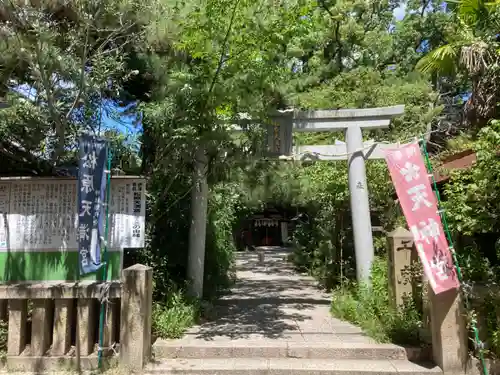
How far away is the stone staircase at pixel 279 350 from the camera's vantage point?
5.02m

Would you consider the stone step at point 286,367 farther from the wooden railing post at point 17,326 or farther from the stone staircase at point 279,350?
the wooden railing post at point 17,326

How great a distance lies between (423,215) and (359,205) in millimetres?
2922

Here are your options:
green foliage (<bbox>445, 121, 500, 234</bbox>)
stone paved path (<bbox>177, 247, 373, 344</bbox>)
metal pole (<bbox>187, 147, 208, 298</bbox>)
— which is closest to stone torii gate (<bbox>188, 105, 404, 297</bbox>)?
stone paved path (<bbox>177, 247, 373, 344</bbox>)

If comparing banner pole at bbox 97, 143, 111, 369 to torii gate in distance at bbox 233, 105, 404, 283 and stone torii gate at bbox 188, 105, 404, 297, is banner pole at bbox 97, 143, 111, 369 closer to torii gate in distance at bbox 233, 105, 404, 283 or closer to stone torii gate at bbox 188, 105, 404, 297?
stone torii gate at bbox 188, 105, 404, 297

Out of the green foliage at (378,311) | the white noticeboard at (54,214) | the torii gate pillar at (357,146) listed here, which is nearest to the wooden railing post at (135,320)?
the white noticeboard at (54,214)

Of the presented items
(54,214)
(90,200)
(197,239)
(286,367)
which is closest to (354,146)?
(197,239)

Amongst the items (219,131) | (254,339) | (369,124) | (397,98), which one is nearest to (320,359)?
(254,339)

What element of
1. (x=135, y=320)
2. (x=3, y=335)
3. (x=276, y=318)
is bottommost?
(x=276, y=318)

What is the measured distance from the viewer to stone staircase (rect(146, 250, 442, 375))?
5.02 metres

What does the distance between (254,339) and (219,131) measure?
3127mm

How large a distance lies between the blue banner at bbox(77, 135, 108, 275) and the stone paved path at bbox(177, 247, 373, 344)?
6.03 feet

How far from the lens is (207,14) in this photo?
5520mm

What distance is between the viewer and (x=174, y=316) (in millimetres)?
5988

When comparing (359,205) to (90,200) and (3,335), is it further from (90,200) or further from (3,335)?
(3,335)
